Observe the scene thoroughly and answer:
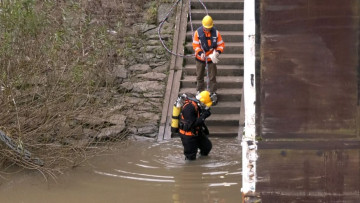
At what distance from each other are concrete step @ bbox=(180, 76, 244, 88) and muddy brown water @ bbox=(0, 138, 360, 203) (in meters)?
1.60

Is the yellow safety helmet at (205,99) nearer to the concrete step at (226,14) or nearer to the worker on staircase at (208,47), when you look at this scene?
the worker on staircase at (208,47)

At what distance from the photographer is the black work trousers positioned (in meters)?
10.7

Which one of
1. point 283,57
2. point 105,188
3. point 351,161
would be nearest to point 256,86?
point 283,57

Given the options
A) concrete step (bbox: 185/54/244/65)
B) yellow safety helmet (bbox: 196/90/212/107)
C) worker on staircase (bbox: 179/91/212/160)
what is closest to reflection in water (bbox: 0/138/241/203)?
worker on staircase (bbox: 179/91/212/160)

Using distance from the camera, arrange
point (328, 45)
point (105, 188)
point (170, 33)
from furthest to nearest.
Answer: point (170, 33)
point (105, 188)
point (328, 45)

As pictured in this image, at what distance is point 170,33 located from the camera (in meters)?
15.1

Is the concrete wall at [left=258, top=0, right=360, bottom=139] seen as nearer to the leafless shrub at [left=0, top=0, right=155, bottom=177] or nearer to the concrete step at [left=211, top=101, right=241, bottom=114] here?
the leafless shrub at [left=0, top=0, right=155, bottom=177]

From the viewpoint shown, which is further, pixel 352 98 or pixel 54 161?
pixel 54 161

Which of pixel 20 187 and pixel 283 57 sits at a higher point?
pixel 283 57

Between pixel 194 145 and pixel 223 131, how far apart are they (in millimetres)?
1688

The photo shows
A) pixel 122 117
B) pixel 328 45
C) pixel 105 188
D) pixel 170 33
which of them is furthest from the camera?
pixel 170 33

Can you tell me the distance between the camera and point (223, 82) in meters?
13.4

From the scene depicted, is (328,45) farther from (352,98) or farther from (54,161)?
(54,161)

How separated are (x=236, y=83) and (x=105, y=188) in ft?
15.1
